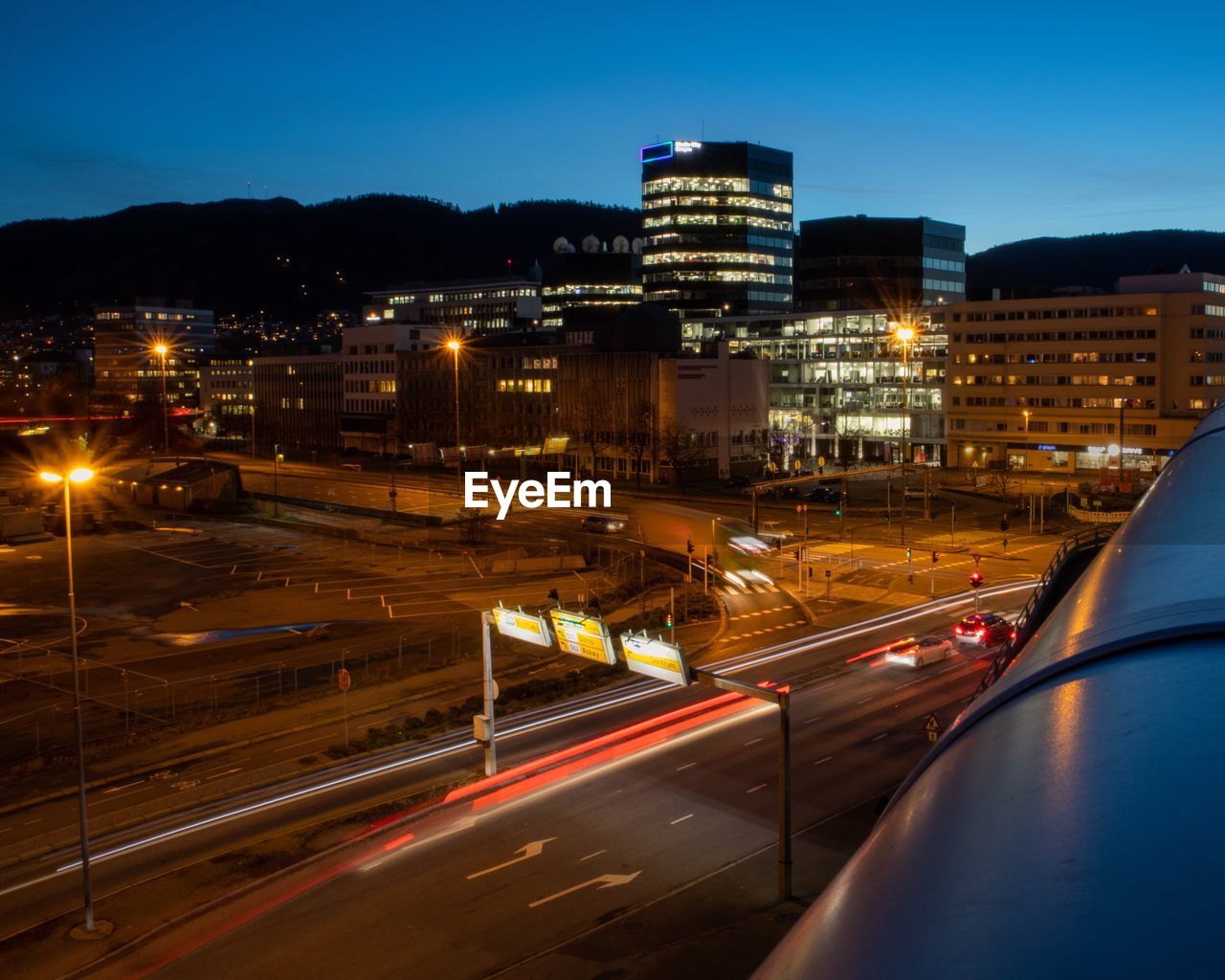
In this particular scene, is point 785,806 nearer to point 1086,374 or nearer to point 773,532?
point 773,532

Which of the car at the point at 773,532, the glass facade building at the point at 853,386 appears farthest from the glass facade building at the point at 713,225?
the car at the point at 773,532

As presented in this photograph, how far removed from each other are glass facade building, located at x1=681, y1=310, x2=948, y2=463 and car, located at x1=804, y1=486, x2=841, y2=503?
22.2m

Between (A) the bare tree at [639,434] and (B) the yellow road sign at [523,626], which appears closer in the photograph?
(B) the yellow road sign at [523,626]

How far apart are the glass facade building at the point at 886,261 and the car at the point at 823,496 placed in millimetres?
59845

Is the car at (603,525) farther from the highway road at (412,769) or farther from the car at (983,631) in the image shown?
the car at (983,631)

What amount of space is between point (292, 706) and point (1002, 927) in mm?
26710

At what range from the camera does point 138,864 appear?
17.6m

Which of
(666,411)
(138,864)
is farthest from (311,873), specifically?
(666,411)

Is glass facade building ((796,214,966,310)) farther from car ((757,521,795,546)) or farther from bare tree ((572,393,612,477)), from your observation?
car ((757,521,795,546))

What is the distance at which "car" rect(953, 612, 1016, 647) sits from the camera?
105ft

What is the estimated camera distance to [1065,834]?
96.0 inches

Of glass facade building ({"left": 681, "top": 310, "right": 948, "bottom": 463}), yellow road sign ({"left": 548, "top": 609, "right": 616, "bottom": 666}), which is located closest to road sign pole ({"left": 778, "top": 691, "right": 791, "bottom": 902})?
yellow road sign ({"left": 548, "top": 609, "right": 616, "bottom": 666})

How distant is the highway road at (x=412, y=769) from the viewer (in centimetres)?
1728

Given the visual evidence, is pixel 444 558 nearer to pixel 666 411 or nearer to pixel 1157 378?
pixel 666 411
